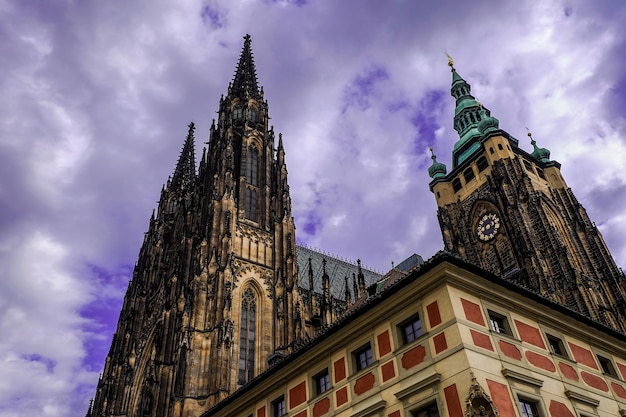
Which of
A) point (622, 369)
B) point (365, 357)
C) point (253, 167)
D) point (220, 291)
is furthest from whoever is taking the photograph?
point (253, 167)

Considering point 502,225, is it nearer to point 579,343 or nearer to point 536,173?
point 536,173

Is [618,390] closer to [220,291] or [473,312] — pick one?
[473,312]

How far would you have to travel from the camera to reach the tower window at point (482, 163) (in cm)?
6024

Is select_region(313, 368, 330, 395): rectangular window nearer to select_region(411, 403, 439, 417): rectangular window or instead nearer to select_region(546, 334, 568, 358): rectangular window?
select_region(411, 403, 439, 417): rectangular window

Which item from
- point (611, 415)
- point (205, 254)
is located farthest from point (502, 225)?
point (611, 415)

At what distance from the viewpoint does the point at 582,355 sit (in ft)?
64.5

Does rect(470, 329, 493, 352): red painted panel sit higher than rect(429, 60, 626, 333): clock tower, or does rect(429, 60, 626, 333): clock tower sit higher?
rect(429, 60, 626, 333): clock tower

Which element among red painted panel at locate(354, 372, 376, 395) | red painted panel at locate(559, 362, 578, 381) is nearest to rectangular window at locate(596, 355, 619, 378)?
red painted panel at locate(559, 362, 578, 381)

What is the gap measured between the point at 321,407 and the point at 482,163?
4615 cm

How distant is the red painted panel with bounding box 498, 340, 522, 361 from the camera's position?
55.1ft

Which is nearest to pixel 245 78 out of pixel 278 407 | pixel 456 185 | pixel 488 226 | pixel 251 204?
pixel 251 204

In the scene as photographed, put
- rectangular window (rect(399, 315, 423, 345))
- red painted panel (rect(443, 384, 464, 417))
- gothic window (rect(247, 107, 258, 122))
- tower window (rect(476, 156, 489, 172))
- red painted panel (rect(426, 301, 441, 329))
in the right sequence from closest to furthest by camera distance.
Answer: red painted panel (rect(443, 384, 464, 417)), red painted panel (rect(426, 301, 441, 329)), rectangular window (rect(399, 315, 423, 345)), gothic window (rect(247, 107, 258, 122)), tower window (rect(476, 156, 489, 172))

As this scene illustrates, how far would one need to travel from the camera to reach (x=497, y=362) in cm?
1620

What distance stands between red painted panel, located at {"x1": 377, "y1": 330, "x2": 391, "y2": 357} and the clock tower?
27484 mm
